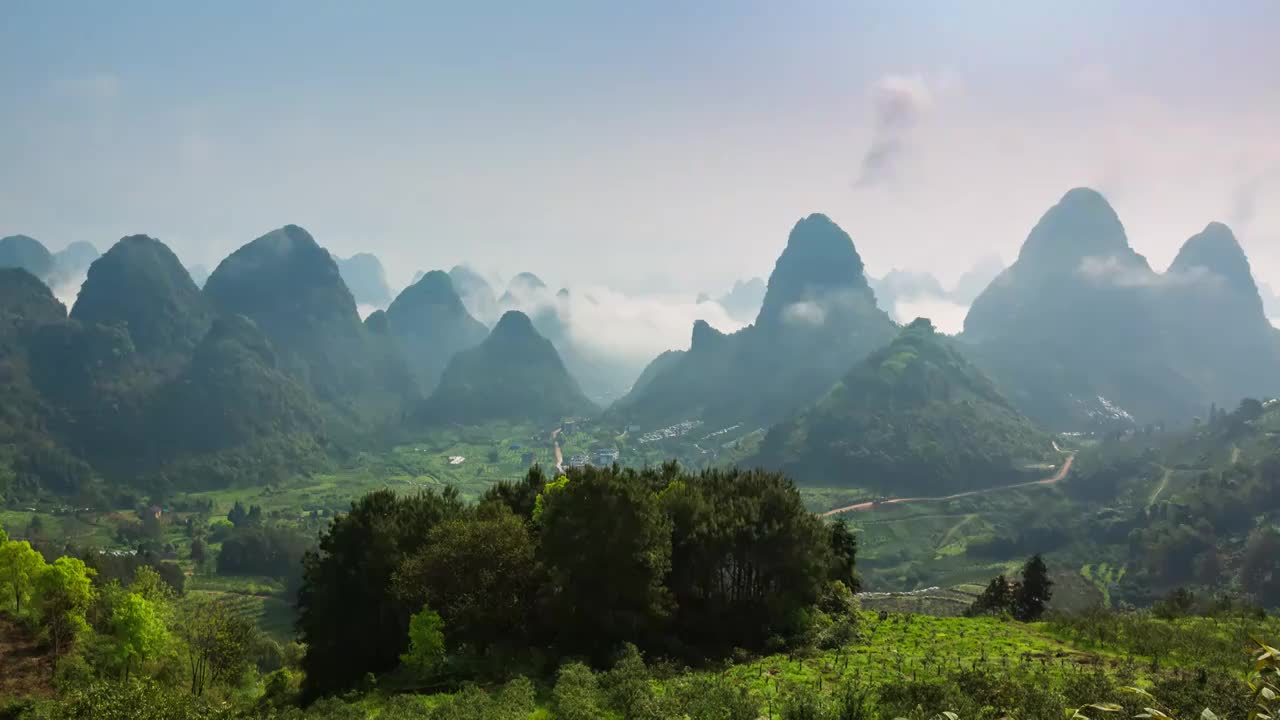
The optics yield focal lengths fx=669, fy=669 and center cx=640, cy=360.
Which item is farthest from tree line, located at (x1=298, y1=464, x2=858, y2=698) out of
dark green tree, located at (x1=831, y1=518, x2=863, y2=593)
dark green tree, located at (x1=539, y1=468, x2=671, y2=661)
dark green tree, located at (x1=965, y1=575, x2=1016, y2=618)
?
dark green tree, located at (x1=965, y1=575, x2=1016, y2=618)

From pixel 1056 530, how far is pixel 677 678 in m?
207

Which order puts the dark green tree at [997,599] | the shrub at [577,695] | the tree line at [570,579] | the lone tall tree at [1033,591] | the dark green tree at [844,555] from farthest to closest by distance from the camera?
the dark green tree at [997,599]
the lone tall tree at [1033,591]
the dark green tree at [844,555]
the tree line at [570,579]
the shrub at [577,695]

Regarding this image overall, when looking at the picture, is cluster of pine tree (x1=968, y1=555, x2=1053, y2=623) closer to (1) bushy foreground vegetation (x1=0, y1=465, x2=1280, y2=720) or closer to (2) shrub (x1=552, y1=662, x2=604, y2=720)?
(1) bushy foreground vegetation (x1=0, y1=465, x2=1280, y2=720)

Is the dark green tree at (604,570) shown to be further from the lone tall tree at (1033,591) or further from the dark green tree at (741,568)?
the lone tall tree at (1033,591)

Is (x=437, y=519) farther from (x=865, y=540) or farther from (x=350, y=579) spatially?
(x=865, y=540)

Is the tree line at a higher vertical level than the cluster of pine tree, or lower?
higher

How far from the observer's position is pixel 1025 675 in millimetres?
31062

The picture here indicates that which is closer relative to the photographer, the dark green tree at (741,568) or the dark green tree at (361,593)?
the dark green tree at (741,568)

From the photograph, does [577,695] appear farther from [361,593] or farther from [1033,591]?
[1033,591]

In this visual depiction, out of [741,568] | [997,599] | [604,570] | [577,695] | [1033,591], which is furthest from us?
[997,599]

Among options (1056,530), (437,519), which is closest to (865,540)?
(1056,530)

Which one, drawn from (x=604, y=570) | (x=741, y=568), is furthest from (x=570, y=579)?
(x=741, y=568)

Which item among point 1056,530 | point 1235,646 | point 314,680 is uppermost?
point 1235,646

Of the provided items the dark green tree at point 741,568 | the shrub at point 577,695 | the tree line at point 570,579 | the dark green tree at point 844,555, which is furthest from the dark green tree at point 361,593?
the dark green tree at point 844,555
